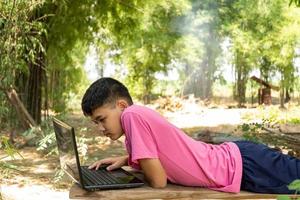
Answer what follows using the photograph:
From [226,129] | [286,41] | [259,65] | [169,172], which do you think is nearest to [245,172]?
[169,172]

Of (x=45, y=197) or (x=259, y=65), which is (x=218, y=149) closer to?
(x=45, y=197)

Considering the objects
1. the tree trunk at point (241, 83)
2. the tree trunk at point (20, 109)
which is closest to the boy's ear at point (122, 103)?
the tree trunk at point (20, 109)

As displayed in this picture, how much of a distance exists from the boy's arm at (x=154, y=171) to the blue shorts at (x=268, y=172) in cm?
45

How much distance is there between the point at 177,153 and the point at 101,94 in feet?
1.62

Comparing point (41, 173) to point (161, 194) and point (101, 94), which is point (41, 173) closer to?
point (101, 94)

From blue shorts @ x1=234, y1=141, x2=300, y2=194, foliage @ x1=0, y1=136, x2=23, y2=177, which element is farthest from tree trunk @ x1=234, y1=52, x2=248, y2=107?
blue shorts @ x1=234, y1=141, x2=300, y2=194

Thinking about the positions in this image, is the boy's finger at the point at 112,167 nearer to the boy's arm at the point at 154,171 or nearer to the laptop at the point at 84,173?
the laptop at the point at 84,173

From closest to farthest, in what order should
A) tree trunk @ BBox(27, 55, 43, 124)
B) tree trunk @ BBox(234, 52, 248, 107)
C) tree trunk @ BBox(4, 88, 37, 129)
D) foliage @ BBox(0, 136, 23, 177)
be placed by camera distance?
→ foliage @ BBox(0, 136, 23, 177)
tree trunk @ BBox(4, 88, 37, 129)
tree trunk @ BBox(27, 55, 43, 124)
tree trunk @ BBox(234, 52, 248, 107)

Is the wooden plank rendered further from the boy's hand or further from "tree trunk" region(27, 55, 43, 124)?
"tree trunk" region(27, 55, 43, 124)

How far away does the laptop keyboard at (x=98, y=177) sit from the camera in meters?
2.69

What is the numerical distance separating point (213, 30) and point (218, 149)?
1816 cm

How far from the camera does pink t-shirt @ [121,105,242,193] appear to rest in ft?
8.76

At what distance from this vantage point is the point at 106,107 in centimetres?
276

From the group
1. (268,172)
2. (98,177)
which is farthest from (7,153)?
(268,172)
